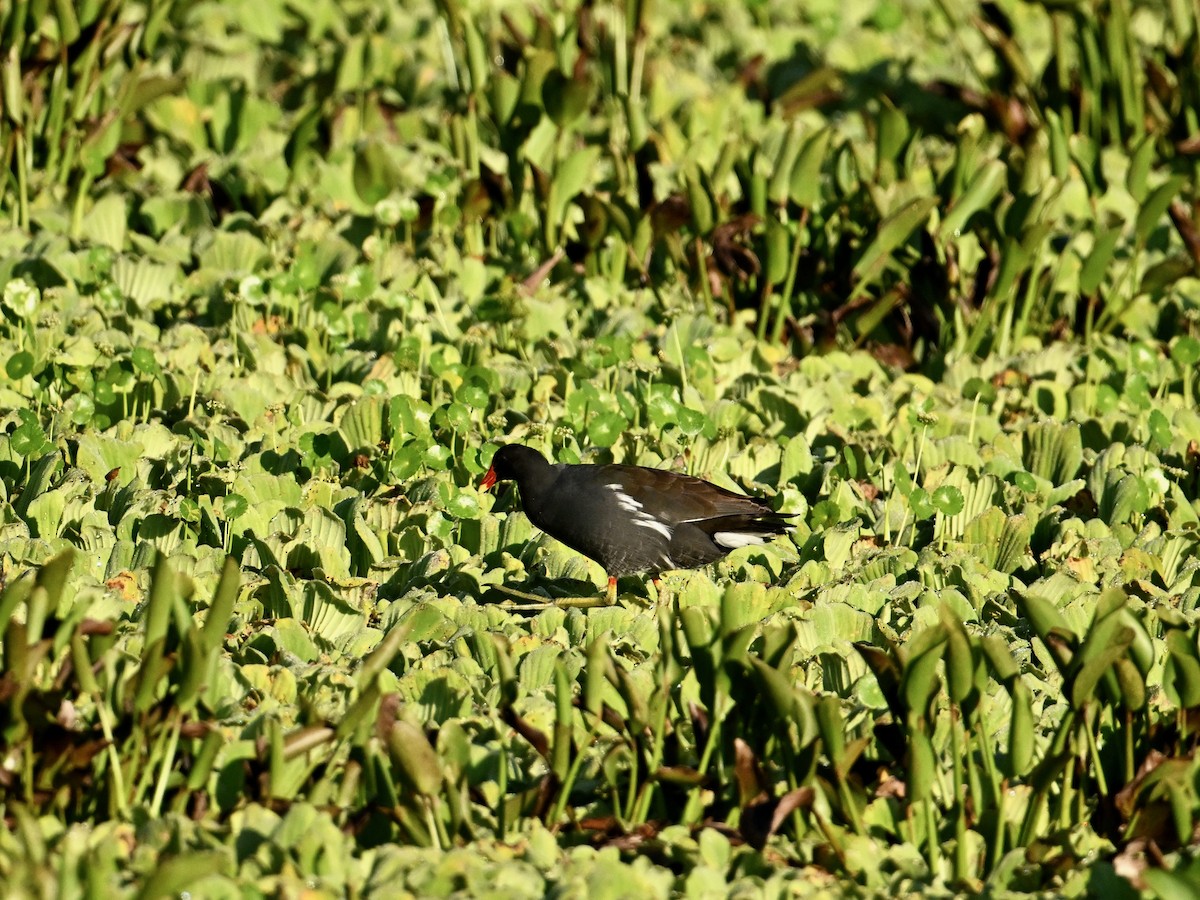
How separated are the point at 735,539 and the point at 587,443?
869 millimetres

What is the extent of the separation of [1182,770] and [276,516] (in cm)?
255

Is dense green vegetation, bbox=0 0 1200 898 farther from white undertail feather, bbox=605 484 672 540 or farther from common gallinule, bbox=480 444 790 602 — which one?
white undertail feather, bbox=605 484 672 540

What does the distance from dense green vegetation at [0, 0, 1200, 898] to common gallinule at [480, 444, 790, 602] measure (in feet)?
0.30

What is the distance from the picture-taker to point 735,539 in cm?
498

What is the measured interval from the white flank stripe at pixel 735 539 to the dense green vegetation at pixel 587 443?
0.07 meters

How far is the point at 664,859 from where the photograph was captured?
11.7 ft

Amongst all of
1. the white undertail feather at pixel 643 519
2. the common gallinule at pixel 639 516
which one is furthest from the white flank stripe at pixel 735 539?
the white undertail feather at pixel 643 519

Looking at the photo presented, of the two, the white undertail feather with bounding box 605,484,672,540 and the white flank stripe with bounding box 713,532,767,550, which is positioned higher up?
the white undertail feather with bounding box 605,484,672,540

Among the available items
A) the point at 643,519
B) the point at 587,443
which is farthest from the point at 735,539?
the point at 587,443

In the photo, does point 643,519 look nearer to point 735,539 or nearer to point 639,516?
point 639,516

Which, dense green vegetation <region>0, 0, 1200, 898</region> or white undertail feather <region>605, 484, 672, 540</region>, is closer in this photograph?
dense green vegetation <region>0, 0, 1200, 898</region>

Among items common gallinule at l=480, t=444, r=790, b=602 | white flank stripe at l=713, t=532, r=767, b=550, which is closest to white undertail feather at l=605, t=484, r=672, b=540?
common gallinule at l=480, t=444, r=790, b=602

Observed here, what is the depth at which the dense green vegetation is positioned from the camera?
3545 mm

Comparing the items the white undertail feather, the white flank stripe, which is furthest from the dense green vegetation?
the white undertail feather
